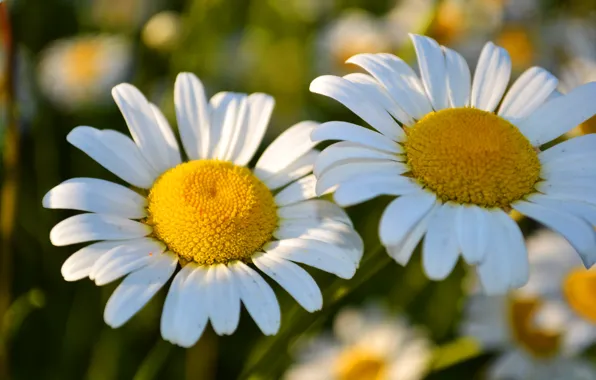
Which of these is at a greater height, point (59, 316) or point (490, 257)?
point (490, 257)

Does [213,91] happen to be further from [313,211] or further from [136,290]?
[136,290]

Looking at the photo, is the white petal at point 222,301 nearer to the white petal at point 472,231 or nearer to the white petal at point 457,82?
the white petal at point 472,231

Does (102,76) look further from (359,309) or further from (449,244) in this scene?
(449,244)

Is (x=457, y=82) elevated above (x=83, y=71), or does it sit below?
above

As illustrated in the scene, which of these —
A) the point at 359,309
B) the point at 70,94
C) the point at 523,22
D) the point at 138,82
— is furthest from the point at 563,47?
the point at 70,94

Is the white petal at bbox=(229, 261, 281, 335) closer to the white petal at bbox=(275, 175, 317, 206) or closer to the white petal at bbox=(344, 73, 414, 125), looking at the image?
the white petal at bbox=(275, 175, 317, 206)

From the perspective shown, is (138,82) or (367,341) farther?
(138,82)

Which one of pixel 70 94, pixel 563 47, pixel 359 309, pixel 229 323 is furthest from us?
pixel 563 47

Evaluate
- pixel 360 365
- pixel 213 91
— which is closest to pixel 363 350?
pixel 360 365

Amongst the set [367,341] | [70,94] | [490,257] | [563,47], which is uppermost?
[490,257]
